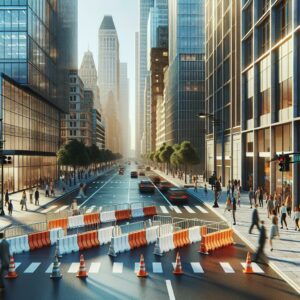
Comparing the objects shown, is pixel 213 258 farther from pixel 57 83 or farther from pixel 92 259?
pixel 57 83

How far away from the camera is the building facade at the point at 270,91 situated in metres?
35.2

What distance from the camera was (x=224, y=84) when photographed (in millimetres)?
66750

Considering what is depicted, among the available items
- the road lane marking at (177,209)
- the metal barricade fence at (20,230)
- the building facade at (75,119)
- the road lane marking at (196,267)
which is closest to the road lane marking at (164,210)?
the road lane marking at (177,209)

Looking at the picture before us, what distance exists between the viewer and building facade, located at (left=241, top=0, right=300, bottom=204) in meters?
35.2

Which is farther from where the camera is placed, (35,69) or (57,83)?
(57,83)

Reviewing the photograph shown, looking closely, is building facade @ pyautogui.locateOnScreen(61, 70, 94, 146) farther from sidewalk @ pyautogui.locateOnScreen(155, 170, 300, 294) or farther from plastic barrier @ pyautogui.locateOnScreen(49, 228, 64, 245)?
plastic barrier @ pyautogui.locateOnScreen(49, 228, 64, 245)

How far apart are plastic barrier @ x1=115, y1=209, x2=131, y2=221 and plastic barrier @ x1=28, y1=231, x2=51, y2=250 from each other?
9891 millimetres

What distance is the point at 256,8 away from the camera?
48.5 metres

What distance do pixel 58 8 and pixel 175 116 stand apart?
5457 centimetres

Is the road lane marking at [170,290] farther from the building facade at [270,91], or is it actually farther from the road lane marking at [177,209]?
the road lane marking at [177,209]

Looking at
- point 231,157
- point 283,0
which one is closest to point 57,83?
point 231,157

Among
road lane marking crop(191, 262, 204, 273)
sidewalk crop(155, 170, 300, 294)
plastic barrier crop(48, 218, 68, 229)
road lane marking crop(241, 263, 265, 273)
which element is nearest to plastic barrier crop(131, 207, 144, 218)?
sidewalk crop(155, 170, 300, 294)

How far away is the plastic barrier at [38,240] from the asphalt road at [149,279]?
56 cm

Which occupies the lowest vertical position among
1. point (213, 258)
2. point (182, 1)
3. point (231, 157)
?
point (213, 258)
